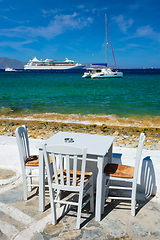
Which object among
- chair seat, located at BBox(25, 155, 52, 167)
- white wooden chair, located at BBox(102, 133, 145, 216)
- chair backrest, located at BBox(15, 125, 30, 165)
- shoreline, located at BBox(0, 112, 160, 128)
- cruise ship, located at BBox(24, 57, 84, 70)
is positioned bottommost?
shoreline, located at BBox(0, 112, 160, 128)

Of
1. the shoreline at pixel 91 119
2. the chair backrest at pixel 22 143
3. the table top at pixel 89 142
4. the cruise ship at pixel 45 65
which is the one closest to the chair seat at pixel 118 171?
the table top at pixel 89 142

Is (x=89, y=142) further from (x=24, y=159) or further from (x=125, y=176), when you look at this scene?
(x=24, y=159)

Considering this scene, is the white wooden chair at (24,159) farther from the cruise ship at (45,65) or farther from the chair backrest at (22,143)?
the cruise ship at (45,65)

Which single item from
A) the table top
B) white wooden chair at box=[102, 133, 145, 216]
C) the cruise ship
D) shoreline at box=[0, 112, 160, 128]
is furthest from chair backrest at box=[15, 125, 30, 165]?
the cruise ship

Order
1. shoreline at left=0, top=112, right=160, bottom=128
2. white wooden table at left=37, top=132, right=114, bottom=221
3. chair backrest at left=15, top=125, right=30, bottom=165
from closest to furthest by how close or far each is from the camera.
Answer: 1. white wooden table at left=37, top=132, right=114, bottom=221
2. chair backrest at left=15, top=125, right=30, bottom=165
3. shoreline at left=0, top=112, right=160, bottom=128

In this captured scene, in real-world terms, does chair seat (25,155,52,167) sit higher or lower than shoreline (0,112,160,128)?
higher

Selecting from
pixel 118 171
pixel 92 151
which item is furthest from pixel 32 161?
pixel 118 171

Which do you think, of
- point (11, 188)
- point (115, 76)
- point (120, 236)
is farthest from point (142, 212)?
point (115, 76)

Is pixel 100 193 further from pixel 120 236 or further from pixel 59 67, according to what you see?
pixel 59 67

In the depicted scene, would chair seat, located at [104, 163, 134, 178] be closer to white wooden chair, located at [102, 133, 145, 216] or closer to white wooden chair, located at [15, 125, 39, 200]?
white wooden chair, located at [102, 133, 145, 216]

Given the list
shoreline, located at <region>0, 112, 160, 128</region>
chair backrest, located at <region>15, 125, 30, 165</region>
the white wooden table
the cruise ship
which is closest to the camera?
the white wooden table

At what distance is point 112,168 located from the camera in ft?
8.23

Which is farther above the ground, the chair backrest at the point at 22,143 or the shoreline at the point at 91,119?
the chair backrest at the point at 22,143

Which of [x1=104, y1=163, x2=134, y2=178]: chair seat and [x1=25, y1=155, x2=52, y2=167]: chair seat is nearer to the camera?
[x1=104, y1=163, x2=134, y2=178]: chair seat
